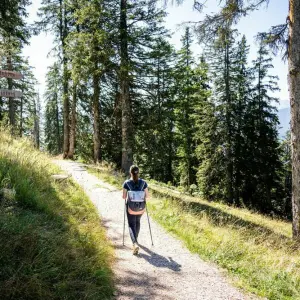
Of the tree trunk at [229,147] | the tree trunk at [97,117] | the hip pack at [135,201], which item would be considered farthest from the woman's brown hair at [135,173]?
the tree trunk at [229,147]

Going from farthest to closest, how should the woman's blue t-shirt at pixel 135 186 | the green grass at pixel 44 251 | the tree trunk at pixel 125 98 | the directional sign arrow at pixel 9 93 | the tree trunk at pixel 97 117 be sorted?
the tree trunk at pixel 97 117
the tree trunk at pixel 125 98
the directional sign arrow at pixel 9 93
the woman's blue t-shirt at pixel 135 186
the green grass at pixel 44 251

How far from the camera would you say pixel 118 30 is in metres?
14.5

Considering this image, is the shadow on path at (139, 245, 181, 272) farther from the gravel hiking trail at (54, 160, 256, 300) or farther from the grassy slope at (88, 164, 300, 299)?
the grassy slope at (88, 164, 300, 299)

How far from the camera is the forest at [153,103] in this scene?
14797mm

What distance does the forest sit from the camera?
14797 millimetres

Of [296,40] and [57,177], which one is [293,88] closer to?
[296,40]

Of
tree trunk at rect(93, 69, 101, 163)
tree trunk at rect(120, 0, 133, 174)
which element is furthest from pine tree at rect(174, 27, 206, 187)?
tree trunk at rect(120, 0, 133, 174)

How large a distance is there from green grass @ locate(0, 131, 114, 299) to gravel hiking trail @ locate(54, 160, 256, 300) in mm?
368

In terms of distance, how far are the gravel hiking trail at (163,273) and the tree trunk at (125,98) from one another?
7728 mm

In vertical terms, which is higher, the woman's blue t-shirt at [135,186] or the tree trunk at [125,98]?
the tree trunk at [125,98]

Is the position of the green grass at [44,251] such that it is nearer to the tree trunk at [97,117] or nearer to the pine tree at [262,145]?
the tree trunk at [97,117]

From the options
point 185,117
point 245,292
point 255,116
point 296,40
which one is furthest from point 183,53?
point 245,292

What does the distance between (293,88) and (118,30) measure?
9948 millimetres

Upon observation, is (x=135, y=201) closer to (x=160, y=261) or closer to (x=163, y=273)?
(x=160, y=261)
